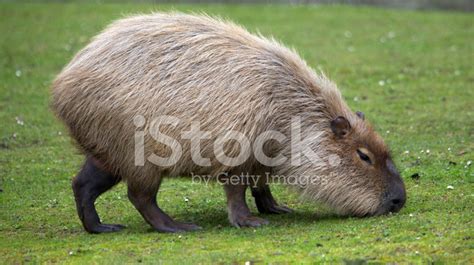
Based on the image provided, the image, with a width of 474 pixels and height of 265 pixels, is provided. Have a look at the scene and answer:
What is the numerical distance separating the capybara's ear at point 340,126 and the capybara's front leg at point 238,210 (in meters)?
0.91

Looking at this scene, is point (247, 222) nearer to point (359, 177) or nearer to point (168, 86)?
point (359, 177)

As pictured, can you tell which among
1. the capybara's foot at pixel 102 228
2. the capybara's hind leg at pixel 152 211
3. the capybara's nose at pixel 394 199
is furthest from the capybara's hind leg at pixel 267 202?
the capybara's foot at pixel 102 228

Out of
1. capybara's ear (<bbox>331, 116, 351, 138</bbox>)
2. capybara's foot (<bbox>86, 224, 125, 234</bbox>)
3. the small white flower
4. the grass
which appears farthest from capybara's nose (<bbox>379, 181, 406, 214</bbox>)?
the small white flower

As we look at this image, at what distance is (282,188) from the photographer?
8859mm

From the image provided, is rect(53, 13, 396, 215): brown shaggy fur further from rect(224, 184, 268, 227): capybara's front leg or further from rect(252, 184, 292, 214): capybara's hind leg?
rect(252, 184, 292, 214): capybara's hind leg

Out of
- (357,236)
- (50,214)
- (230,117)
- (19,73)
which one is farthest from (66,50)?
(357,236)

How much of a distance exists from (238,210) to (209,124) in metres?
0.81

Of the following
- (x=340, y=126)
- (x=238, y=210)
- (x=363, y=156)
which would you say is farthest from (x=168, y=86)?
(x=363, y=156)

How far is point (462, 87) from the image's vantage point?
41.2 feet

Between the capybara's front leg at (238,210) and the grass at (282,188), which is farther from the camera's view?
the capybara's front leg at (238,210)

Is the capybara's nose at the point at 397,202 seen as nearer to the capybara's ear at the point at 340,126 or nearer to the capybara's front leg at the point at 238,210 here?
the capybara's ear at the point at 340,126

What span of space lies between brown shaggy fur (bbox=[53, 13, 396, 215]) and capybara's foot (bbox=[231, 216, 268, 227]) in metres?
0.42

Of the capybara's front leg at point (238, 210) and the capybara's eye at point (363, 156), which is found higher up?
the capybara's eye at point (363, 156)

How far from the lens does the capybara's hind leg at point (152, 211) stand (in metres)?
7.49
